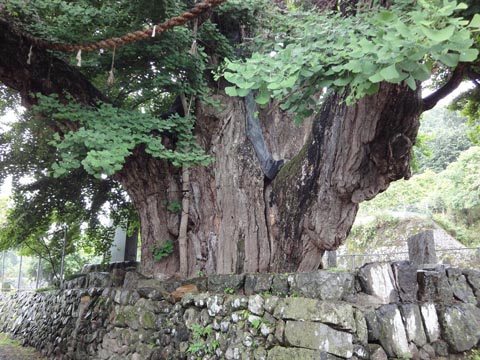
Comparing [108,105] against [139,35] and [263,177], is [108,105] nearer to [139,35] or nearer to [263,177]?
[139,35]

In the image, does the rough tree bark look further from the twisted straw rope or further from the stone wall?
the twisted straw rope

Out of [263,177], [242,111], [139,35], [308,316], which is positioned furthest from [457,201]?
[139,35]

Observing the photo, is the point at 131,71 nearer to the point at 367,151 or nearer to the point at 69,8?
the point at 69,8

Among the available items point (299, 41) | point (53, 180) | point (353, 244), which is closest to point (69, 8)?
point (299, 41)

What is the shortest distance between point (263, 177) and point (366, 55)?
8.53ft

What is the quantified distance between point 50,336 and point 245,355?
5153mm

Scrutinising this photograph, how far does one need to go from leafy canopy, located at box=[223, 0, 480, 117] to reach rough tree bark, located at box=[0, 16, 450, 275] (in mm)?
595

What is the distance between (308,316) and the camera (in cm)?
294

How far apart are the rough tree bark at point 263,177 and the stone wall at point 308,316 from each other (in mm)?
499

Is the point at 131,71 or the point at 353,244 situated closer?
the point at 131,71

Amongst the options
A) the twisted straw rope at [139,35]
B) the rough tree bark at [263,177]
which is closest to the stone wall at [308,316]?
the rough tree bark at [263,177]

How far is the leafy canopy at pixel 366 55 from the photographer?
168cm

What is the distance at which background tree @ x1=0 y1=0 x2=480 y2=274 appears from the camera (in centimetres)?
232

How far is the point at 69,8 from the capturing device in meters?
3.96
